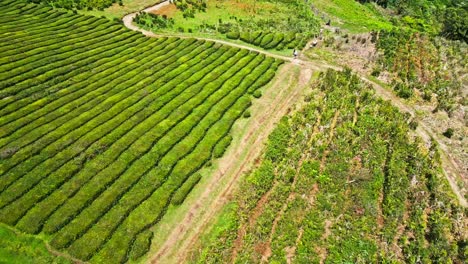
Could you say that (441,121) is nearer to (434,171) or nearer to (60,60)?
(434,171)

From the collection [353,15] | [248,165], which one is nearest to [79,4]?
[248,165]

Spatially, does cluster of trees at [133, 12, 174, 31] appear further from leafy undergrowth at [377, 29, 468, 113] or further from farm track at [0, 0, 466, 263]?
leafy undergrowth at [377, 29, 468, 113]

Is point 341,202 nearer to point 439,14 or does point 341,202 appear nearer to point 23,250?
point 23,250

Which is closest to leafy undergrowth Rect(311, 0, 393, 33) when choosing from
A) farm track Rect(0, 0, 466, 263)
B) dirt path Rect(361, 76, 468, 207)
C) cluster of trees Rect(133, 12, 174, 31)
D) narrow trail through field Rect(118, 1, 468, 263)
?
narrow trail through field Rect(118, 1, 468, 263)

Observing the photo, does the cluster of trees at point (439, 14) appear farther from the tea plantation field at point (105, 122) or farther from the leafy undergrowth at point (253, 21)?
the tea plantation field at point (105, 122)

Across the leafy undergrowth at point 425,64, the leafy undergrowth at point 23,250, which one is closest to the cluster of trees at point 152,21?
the leafy undergrowth at point 425,64

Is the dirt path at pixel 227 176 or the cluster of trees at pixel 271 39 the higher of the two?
the cluster of trees at pixel 271 39
